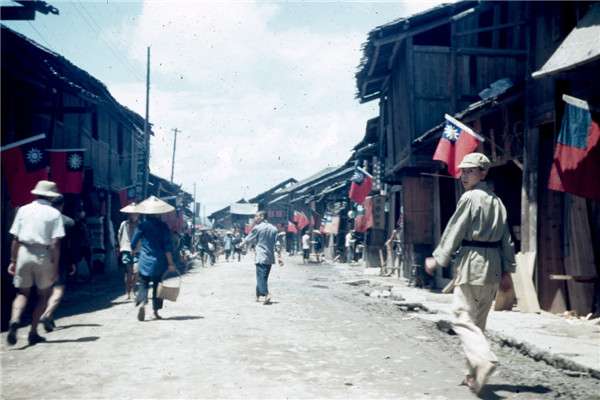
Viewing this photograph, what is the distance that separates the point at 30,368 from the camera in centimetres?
526

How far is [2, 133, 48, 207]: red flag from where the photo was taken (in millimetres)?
9844

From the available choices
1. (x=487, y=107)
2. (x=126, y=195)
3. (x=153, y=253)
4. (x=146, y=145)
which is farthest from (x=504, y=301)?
(x=146, y=145)

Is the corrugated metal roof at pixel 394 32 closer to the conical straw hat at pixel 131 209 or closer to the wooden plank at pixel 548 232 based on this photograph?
the wooden plank at pixel 548 232

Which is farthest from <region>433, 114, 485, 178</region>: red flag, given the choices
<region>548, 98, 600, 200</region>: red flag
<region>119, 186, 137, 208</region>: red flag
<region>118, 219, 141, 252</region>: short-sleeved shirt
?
<region>119, 186, 137, 208</region>: red flag

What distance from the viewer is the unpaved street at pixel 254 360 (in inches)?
178

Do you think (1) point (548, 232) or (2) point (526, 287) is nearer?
(2) point (526, 287)

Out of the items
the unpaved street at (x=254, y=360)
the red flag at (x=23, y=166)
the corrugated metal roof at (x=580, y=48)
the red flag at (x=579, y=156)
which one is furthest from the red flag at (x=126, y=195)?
the corrugated metal roof at (x=580, y=48)

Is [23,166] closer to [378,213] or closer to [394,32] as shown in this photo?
[394,32]

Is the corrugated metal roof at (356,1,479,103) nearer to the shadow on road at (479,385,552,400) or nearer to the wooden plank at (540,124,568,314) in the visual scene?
the wooden plank at (540,124,568,314)

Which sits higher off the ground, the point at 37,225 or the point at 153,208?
the point at 153,208

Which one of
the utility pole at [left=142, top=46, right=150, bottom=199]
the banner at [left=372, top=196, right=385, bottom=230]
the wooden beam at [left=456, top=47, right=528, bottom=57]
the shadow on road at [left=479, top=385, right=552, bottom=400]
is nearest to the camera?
the shadow on road at [left=479, top=385, right=552, bottom=400]

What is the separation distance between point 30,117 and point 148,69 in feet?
51.4

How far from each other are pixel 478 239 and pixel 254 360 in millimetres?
2634

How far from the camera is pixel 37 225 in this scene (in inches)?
253
